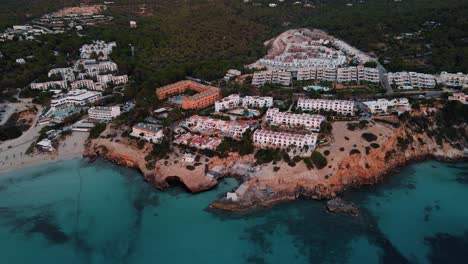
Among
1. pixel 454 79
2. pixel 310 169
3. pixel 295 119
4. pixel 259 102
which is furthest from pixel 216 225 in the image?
pixel 454 79

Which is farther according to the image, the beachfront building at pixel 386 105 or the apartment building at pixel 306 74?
the apartment building at pixel 306 74

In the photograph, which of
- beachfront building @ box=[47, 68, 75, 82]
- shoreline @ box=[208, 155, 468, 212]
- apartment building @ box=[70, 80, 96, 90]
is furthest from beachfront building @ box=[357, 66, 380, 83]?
beachfront building @ box=[47, 68, 75, 82]

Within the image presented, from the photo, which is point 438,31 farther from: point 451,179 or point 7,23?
point 7,23

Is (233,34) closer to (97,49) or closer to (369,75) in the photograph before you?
(97,49)

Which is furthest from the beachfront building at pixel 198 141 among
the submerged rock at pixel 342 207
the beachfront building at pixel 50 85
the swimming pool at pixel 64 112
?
the beachfront building at pixel 50 85

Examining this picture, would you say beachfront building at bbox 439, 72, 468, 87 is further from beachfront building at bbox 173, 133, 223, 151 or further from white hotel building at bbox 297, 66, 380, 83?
beachfront building at bbox 173, 133, 223, 151

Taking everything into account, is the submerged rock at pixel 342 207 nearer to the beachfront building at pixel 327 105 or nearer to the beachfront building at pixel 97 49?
the beachfront building at pixel 327 105
